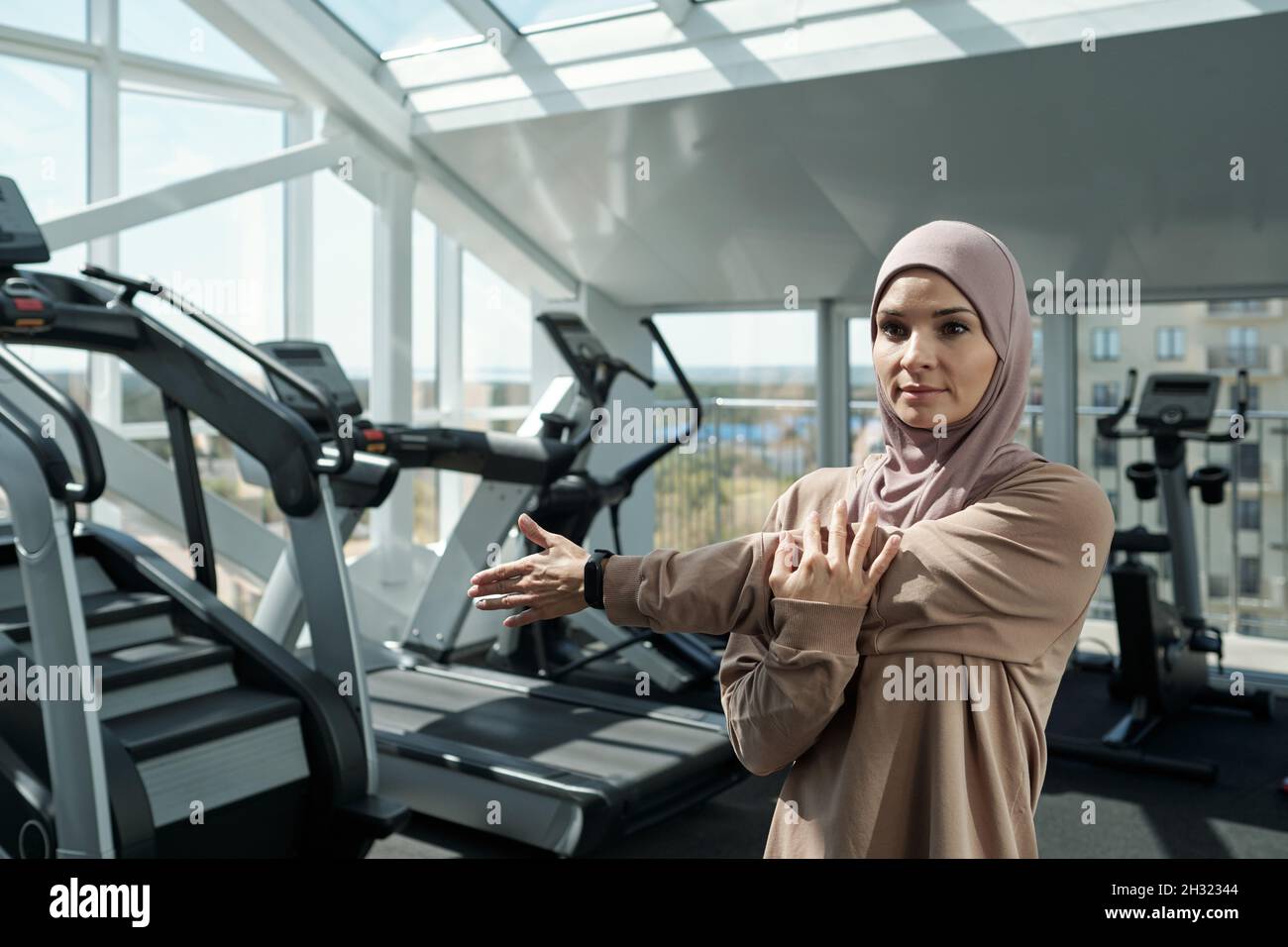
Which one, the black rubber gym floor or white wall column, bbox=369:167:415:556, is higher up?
white wall column, bbox=369:167:415:556

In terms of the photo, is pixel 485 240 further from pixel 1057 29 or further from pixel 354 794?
pixel 354 794

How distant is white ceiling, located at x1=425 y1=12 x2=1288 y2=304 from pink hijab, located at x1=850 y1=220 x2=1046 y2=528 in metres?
2.85

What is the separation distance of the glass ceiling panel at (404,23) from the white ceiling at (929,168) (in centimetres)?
40

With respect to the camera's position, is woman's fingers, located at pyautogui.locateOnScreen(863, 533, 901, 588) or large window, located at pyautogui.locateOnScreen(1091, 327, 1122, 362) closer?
woman's fingers, located at pyautogui.locateOnScreen(863, 533, 901, 588)

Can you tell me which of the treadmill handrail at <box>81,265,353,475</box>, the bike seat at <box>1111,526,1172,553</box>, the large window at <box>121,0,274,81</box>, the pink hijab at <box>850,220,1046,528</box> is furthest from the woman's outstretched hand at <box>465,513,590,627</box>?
the large window at <box>121,0,274,81</box>

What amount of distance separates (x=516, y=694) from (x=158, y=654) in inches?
52.4

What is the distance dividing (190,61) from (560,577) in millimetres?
5032

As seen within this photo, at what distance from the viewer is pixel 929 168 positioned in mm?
4191

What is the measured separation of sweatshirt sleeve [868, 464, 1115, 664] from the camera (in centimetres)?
90

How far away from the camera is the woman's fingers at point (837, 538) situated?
35.7 inches

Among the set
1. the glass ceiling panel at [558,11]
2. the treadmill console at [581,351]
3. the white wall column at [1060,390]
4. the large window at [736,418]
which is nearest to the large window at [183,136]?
the glass ceiling panel at [558,11]

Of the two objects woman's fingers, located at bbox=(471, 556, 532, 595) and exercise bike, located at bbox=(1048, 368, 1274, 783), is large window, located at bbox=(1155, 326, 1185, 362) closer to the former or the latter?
exercise bike, located at bbox=(1048, 368, 1274, 783)
